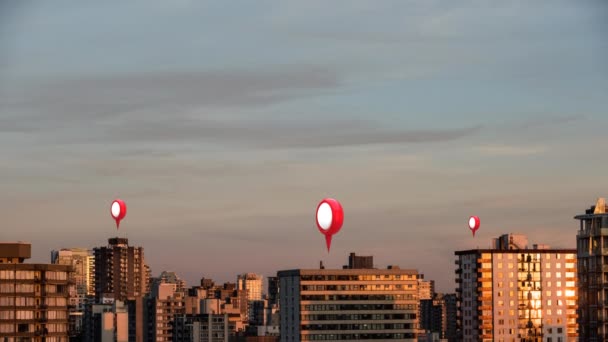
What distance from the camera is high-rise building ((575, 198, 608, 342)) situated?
129000 millimetres

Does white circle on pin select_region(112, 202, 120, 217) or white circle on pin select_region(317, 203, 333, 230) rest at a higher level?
white circle on pin select_region(112, 202, 120, 217)

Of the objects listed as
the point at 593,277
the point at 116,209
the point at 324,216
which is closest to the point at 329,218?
the point at 324,216

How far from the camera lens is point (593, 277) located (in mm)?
130000

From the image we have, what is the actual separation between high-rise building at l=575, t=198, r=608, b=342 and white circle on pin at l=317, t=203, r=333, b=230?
205 feet

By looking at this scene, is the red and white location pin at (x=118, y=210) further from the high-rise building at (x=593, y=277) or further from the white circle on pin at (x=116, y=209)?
the high-rise building at (x=593, y=277)

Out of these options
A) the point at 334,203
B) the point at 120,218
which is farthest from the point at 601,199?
the point at 334,203

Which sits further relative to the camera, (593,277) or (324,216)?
(593,277)

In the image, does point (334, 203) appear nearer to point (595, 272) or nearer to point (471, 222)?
point (595, 272)

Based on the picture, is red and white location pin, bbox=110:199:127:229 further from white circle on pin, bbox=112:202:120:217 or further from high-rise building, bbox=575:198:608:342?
high-rise building, bbox=575:198:608:342

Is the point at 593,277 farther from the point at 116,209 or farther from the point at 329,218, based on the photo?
the point at 329,218

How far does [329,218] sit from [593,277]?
6470 centimetres

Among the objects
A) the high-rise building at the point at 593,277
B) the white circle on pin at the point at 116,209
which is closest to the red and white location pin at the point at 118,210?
the white circle on pin at the point at 116,209

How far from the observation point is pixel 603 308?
129000 mm

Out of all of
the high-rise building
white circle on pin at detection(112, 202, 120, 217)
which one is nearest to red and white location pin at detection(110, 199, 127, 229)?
white circle on pin at detection(112, 202, 120, 217)
